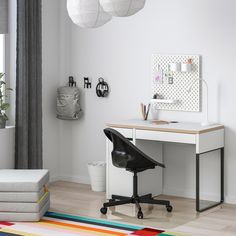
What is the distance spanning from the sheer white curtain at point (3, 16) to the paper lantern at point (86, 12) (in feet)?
5.41

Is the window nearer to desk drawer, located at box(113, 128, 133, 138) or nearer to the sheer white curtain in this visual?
the sheer white curtain

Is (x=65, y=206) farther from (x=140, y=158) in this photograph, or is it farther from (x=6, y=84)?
Result: (x=6, y=84)

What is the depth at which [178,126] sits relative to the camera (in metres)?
5.77

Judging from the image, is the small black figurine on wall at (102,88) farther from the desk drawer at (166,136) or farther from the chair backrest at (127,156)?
the chair backrest at (127,156)

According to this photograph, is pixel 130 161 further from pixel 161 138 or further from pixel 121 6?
pixel 121 6

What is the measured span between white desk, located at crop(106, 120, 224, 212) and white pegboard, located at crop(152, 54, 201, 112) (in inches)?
8.6

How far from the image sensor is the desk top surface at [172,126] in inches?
219

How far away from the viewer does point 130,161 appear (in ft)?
17.8

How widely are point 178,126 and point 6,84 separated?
1934 millimetres

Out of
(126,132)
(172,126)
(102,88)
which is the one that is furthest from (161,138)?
(102,88)

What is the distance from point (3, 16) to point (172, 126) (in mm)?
2104

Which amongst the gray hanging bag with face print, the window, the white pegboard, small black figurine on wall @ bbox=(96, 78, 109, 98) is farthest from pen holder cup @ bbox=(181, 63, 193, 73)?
the window

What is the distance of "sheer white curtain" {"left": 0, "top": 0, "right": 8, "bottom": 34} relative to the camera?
631cm

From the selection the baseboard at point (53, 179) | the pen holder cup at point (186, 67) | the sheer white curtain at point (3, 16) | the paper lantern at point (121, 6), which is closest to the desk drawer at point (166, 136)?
the pen holder cup at point (186, 67)
